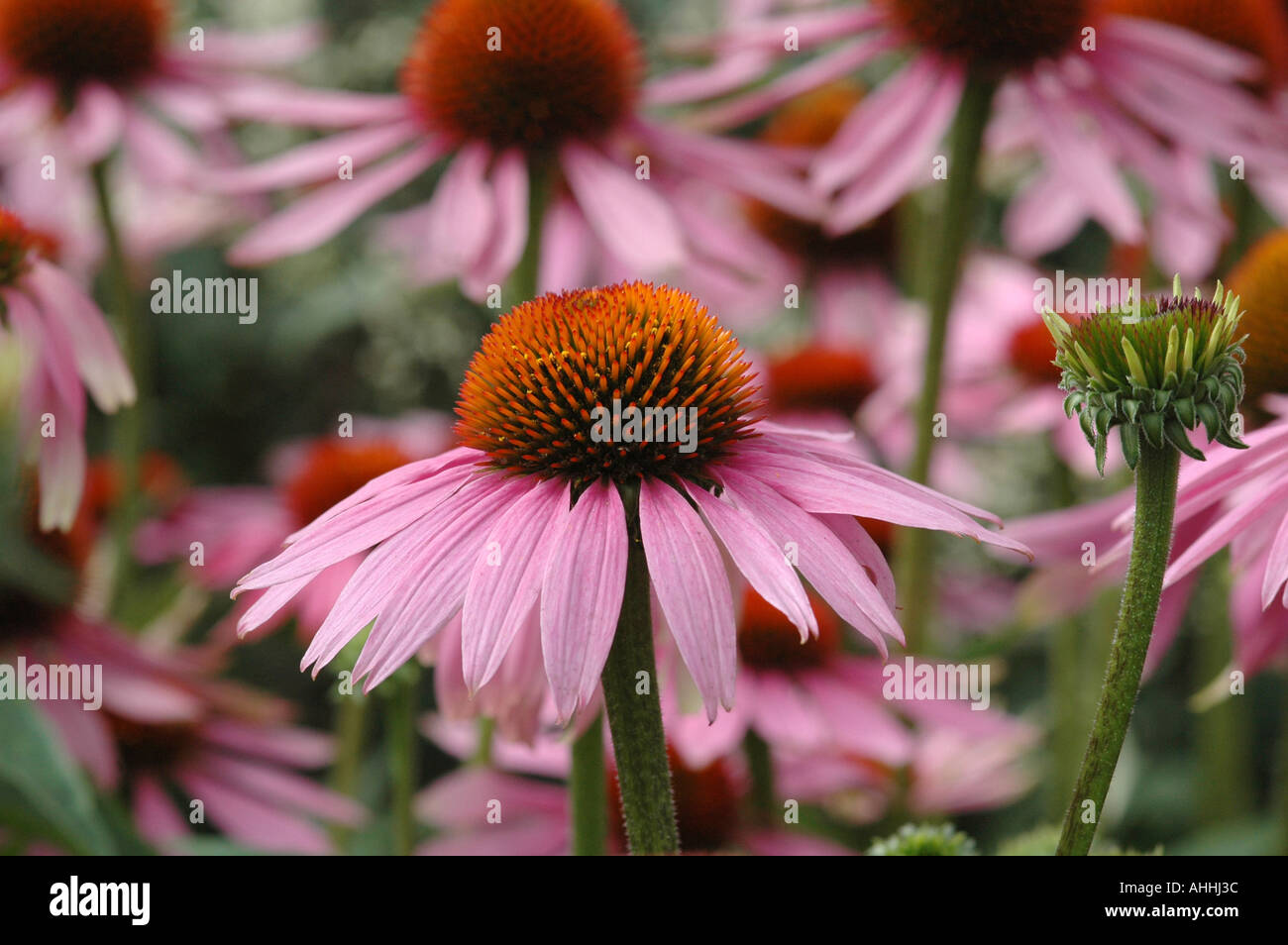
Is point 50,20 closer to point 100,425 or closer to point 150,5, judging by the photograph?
point 150,5

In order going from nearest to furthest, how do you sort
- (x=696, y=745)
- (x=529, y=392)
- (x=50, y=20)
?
(x=529, y=392) < (x=696, y=745) < (x=50, y=20)

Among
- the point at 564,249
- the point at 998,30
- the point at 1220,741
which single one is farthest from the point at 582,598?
the point at 1220,741

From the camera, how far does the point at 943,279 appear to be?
3.87 feet

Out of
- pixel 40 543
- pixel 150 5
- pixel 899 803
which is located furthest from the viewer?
pixel 150 5

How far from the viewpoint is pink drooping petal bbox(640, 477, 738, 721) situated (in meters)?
0.59

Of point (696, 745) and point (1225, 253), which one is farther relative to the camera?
point (1225, 253)

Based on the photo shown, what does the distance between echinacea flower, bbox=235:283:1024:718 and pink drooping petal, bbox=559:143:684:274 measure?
36 cm

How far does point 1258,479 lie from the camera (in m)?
0.75

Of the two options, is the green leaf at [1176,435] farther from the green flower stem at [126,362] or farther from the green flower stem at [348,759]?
the green flower stem at [126,362]

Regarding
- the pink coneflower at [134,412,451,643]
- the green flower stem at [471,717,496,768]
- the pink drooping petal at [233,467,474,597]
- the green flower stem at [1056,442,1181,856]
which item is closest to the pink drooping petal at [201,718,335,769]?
the pink coneflower at [134,412,451,643]

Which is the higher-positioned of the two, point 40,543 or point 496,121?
point 496,121

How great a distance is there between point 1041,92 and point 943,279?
0.22 meters

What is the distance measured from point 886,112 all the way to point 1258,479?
0.63 meters

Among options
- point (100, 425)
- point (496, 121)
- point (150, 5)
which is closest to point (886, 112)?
point (496, 121)
